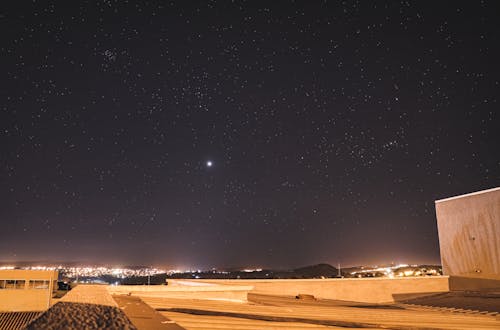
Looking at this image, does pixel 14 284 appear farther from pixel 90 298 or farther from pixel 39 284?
pixel 90 298

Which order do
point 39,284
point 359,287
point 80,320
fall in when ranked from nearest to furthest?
1. point 80,320
2. point 359,287
3. point 39,284

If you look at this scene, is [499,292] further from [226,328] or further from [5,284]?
[5,284]

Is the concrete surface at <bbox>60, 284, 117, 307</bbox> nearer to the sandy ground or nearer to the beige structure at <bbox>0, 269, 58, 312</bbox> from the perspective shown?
the sandy ground

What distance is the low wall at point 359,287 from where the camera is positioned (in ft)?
56.6

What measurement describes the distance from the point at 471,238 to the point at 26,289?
28.1 m

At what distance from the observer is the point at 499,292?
16.4 metres

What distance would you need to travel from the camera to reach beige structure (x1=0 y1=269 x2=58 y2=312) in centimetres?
3033

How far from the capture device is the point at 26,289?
3109 cm

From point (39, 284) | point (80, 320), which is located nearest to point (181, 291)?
point (80, 320)

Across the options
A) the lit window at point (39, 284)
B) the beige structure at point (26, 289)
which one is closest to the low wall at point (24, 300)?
the beige structure at point (26, 289)

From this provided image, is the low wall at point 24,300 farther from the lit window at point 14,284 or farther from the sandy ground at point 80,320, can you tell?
the sandy ground at point 80,320

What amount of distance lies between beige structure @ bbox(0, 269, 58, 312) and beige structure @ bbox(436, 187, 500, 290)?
2477 cm

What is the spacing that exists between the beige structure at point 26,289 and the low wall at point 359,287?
1964 cm

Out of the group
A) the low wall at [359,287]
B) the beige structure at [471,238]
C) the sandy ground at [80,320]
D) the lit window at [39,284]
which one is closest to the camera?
the sandy ground at [80,320]
